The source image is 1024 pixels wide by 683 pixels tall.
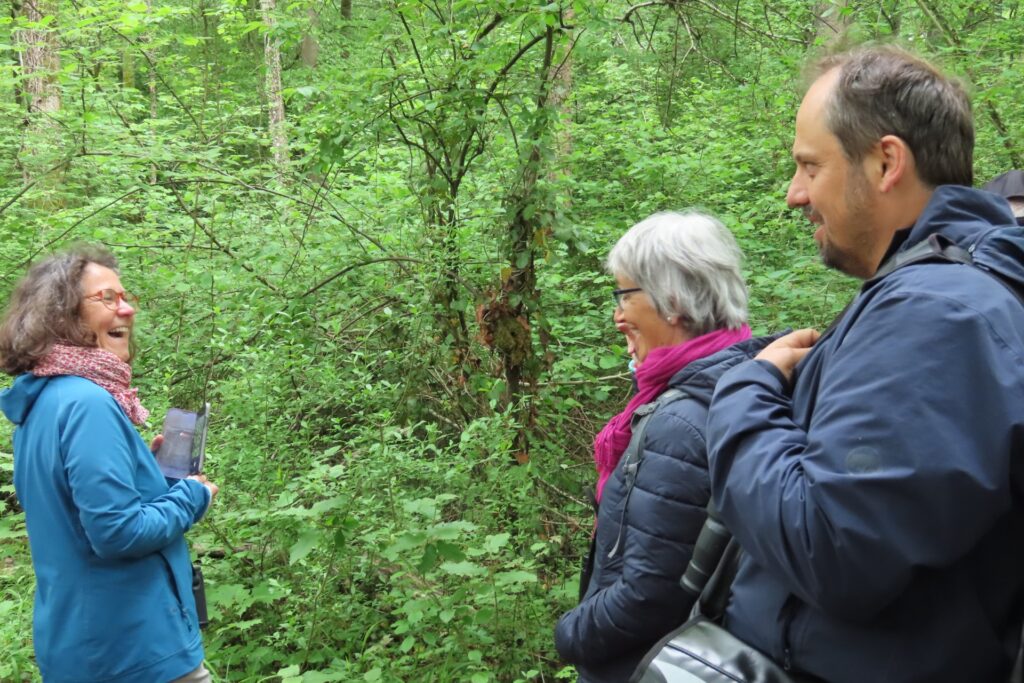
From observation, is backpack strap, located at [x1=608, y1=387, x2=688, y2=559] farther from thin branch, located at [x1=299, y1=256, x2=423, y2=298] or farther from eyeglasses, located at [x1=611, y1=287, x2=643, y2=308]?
thin branch, located at [x1=299, y1=256, x2=423, y2=298]

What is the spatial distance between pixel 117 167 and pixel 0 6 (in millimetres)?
6306

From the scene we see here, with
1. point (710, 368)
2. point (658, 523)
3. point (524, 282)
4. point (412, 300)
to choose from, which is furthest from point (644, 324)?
point (412, 300)

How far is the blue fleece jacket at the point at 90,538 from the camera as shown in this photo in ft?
7.30

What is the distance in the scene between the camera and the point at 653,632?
1800 mm

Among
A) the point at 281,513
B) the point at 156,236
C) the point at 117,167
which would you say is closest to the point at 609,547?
the point at 281,513

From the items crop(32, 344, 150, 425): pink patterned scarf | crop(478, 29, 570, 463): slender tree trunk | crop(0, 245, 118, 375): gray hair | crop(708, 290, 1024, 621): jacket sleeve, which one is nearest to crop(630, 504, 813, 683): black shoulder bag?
crop(708, 290, 1024, 621): jacket sleeve

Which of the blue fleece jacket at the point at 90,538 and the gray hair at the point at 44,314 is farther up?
the gray hair at the point at 44,314

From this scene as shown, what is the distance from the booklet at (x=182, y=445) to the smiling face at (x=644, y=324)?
4.99 feet

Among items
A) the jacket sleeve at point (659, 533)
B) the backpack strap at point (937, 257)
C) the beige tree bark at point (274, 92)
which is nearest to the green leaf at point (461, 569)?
the jacket sleeve at point (659, 533)

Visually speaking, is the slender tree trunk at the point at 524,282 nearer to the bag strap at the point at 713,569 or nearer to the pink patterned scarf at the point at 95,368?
the pink patterned scarf at the point at 95,368

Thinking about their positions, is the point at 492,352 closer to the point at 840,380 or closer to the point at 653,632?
the point at 653,632

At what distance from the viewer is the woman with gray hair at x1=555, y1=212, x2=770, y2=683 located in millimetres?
1737

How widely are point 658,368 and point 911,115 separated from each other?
835 mm

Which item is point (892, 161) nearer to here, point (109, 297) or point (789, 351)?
point (789, 351)
